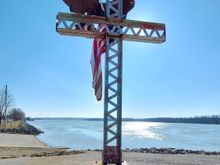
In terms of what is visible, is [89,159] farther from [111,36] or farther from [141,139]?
[141,139]

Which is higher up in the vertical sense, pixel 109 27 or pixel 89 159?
pixel 109 27

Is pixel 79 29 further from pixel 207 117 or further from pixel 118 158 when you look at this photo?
pixel 207 117

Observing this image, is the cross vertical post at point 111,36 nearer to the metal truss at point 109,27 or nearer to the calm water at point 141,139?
the metal truss at point 109,27

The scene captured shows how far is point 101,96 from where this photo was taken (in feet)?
34.6

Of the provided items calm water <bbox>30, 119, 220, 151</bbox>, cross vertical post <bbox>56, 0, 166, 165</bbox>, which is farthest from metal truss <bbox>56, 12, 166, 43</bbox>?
calm water <bbox>30, 119, 220, 151</bbox>

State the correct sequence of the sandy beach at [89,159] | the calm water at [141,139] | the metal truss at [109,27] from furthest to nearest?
the calm water at [141,139], the sandy beach at [89,159], the metal truss at [109,27]

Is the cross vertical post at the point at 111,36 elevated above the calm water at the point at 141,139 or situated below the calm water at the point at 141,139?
above

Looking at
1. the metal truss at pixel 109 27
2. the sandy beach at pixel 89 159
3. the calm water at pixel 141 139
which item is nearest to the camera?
the metal truss at pixel 109 27

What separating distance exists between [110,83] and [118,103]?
57 cm

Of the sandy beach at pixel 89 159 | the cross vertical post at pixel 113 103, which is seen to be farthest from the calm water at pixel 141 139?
the cross vertical post at pixel 113 103

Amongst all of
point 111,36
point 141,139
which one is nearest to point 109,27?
point 111,36

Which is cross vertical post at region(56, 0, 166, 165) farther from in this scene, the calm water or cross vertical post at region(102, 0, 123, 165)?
the calm water

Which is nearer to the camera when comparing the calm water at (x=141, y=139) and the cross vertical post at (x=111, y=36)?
the cross vertical post at (x=111, y=36)

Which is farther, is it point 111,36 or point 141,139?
point 141,139
